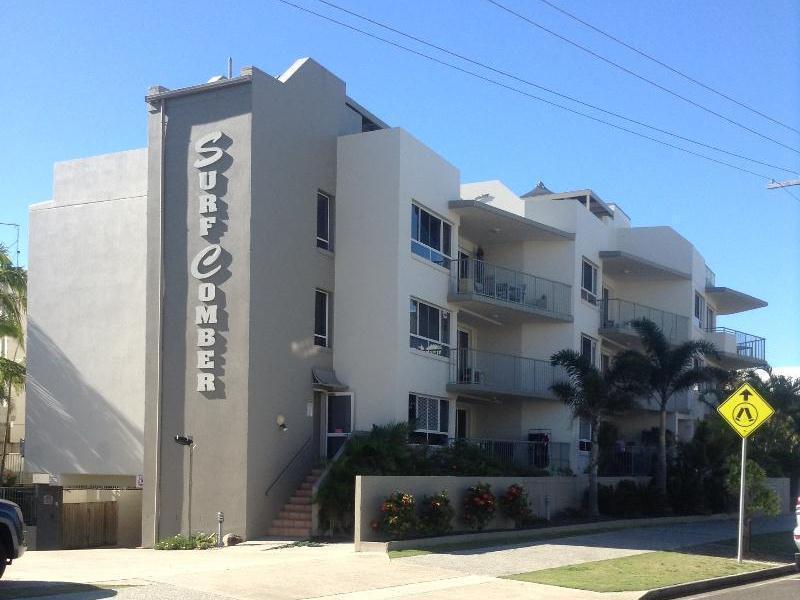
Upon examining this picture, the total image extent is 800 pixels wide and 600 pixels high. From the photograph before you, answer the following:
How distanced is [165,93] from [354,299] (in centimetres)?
714

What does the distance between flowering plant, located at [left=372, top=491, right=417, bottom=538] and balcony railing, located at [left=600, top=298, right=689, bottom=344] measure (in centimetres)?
1757

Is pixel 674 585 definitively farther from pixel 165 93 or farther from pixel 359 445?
pixel 165 93

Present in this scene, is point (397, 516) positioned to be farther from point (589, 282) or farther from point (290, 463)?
point (589, 282)

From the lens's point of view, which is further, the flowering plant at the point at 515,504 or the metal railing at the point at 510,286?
the metal railing at the point at 510,286

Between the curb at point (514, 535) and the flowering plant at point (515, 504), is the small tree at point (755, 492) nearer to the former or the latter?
the curb at point (514, 535)

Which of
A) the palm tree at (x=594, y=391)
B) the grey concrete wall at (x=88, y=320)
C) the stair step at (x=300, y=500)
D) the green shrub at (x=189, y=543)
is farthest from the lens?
the grey concrete wall at (x=88, y=320)

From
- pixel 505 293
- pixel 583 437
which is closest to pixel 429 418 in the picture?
pixel 505 293

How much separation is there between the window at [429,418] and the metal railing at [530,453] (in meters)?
0.56

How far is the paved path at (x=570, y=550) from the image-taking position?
57.7 feet

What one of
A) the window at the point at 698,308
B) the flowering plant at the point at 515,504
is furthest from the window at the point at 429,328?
the window at the point at 698,308

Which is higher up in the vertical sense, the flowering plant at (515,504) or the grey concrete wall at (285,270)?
the grey concrete wall at (285,270)

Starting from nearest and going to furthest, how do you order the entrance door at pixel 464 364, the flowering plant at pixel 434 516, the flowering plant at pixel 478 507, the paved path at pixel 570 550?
the paved path at pixel 570 550 → the flowering plant at pixel 434 516 → the flowering plant at pixel 478 507 → the entrance door at pixel 464 364

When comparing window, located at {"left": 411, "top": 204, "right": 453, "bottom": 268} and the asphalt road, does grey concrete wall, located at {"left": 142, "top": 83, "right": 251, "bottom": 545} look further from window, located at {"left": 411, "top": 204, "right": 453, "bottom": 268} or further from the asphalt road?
the asphalt road

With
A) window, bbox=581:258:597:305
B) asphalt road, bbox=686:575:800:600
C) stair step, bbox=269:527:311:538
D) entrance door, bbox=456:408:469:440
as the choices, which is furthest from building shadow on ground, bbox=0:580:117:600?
window, bbox=581:258:597:305
